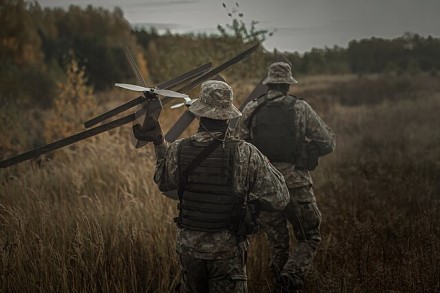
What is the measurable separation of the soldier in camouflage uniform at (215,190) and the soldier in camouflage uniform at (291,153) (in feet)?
4.41

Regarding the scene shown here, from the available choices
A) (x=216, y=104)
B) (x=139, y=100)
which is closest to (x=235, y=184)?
(x=216, y=104)

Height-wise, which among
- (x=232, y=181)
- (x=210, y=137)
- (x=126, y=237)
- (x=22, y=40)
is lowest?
(x=126, y=237)

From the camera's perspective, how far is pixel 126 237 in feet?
15.1

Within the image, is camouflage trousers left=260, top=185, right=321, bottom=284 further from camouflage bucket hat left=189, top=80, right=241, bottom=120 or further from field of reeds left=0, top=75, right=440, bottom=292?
camouflage bucket hat left=189, top=80, right=241, bottom=120

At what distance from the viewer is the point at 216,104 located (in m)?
3.21

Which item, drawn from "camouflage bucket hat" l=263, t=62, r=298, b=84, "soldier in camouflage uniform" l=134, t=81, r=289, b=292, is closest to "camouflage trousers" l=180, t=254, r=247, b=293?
"soldier in camouflage uniform" l=134, t=81, r=289, b=292

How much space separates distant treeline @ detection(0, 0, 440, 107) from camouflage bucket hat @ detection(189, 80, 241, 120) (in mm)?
6858

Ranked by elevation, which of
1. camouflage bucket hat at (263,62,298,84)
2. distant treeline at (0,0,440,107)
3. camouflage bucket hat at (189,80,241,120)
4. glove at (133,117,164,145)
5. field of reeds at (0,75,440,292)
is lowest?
field of reeds at (0,75,440,292)

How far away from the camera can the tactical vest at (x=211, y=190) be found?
3.11 m

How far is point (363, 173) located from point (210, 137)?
22.2 ft

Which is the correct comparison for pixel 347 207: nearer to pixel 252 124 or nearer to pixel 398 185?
pixel 398 185

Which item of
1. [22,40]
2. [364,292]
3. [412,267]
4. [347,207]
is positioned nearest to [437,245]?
[412,267]

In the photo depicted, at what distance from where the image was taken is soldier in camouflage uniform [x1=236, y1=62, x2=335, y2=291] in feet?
15.0

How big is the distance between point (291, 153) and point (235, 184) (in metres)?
1.62
